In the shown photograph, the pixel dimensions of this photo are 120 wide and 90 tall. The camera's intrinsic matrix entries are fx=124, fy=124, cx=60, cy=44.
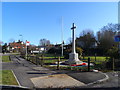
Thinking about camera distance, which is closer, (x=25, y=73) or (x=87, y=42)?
(x=25, y=73)

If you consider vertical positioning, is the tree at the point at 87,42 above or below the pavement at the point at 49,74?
above

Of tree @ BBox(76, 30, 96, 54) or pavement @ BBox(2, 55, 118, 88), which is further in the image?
tree @ BBox(76, 30, 96, 54)

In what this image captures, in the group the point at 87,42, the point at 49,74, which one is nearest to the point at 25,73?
the point at 49,74

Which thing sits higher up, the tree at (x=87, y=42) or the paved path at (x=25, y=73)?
the tree at (x=87, y=42)

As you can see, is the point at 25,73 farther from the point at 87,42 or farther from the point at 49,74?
the point at 87,42

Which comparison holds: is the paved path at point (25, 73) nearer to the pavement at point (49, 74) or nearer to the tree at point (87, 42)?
the pavement at point (49, 74)

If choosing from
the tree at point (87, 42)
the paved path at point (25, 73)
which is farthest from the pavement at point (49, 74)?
the tree at point (87, 42)

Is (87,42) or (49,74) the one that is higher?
(87,42)

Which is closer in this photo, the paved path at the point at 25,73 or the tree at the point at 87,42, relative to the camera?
A: the paved path at the point at 25,73

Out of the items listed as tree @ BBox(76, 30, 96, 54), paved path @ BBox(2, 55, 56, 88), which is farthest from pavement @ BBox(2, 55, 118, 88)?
tree @ BBox(76, 30, 96, 54)

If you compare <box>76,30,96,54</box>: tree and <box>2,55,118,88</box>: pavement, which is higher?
<box>76,30,96,54</box>: tree

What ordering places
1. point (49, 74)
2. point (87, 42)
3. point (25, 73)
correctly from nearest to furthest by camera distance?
point (49, 74), point (25, 73), point (87, 42)

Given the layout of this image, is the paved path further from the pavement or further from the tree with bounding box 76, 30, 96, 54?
the tree with bounding box 76, 30, 96, 54

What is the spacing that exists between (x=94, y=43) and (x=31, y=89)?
47.4 m
